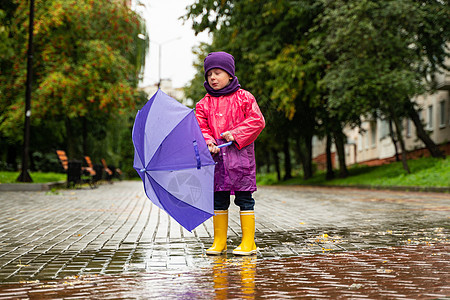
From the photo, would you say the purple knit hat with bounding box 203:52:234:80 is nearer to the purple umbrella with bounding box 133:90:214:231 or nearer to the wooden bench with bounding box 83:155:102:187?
the purple umbrella with bounding box 133:90:214:231

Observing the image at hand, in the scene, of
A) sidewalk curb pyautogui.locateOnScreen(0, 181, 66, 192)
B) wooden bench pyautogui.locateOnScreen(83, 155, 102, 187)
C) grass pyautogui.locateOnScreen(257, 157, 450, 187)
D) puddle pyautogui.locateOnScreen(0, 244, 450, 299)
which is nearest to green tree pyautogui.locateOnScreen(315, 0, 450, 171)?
grass pyautogui.locateOnScreen(257, 157, 450, 187)

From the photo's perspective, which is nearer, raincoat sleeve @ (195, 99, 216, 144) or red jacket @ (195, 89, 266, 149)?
red jacket @ (195, 89, 266, 149)

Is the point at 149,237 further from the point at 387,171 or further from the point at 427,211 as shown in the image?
the point at 387,171

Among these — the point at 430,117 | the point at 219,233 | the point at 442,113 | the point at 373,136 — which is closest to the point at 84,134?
the point at 442,113

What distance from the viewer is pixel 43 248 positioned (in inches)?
238

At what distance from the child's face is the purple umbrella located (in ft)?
1.42

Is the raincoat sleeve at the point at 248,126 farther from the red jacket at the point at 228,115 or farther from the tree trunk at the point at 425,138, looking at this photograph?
the tree trunk at the point at 425,138

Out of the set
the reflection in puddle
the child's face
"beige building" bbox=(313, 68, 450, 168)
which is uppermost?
"beige building" bbox=(313, 68, 450, 168)

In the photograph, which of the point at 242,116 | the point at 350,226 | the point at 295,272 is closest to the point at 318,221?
the point at 350,226

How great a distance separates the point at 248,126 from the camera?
5.34 m

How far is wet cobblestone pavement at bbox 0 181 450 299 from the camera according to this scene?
398cm

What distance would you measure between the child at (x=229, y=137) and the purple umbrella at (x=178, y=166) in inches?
8.4

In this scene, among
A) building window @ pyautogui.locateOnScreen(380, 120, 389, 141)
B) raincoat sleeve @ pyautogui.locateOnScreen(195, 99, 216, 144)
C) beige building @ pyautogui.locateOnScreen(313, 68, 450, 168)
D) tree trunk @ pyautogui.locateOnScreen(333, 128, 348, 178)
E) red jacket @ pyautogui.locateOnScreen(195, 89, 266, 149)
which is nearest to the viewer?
red jacket @ pyautogui.locateOnScreen(195, 89, 266, 149)

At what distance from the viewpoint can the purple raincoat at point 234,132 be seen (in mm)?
5344
